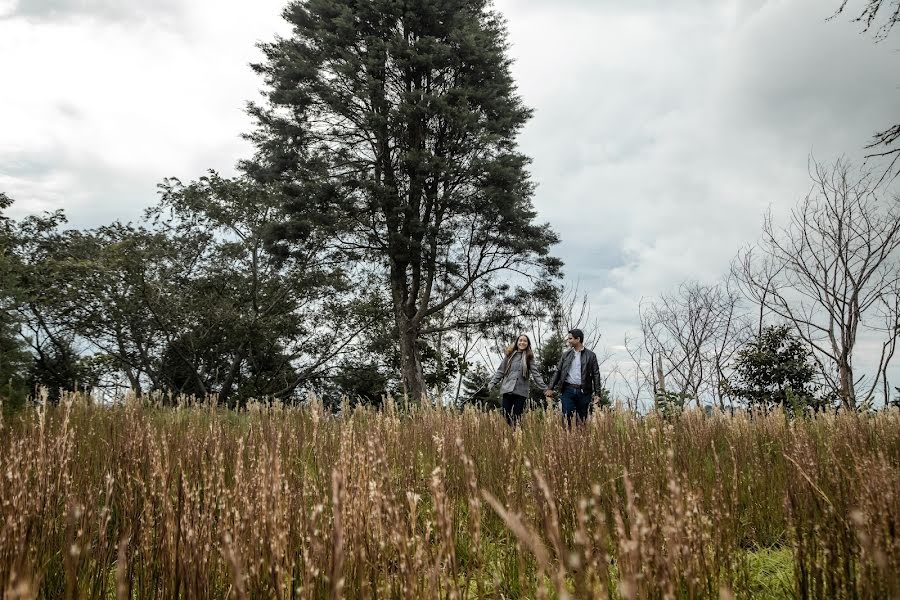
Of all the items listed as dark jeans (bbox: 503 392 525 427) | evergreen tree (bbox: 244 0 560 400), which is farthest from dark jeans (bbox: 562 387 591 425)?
evergreen tree (bbox: 244 0 560 400)

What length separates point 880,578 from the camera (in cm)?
186

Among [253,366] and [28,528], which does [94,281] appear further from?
[28,528]

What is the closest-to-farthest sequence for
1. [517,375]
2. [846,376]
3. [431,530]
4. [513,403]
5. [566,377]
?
1. [431,530]
2. [566,377]
3. [517,375]
4. [513,403]
5. [846,376]

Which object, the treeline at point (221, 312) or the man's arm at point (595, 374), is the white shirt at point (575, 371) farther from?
the treeline at point (221, 312)

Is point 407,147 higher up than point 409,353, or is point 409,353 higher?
point 407,147

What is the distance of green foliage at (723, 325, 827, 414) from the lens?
634 inches

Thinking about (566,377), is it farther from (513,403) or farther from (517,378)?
(513,403)

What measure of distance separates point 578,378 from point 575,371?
4.8 inches

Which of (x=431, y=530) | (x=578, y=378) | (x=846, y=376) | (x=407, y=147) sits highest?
(x=407, y=147)

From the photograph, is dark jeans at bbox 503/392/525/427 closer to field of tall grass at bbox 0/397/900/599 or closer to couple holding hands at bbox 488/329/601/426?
couple holding hands at bbox 488/329/601/426

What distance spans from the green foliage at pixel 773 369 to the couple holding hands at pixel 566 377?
10946mm

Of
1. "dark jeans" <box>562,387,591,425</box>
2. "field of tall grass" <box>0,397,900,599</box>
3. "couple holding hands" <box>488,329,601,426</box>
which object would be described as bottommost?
"field of tall grass" <box>0,397,900,599</box>

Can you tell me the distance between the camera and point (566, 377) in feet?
26.1

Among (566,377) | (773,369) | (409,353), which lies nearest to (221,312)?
(409,353)
